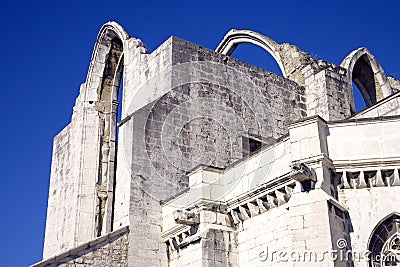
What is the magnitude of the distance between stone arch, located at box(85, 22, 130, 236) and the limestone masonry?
0.11ft

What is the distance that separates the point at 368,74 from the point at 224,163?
6941mm

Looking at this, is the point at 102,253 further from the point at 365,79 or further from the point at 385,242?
the point at 365,79

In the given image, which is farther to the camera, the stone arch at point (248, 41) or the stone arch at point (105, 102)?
the stone arch at point (248, 41)

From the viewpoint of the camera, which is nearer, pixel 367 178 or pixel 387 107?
pixel 367 178

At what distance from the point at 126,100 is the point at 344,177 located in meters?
7.46

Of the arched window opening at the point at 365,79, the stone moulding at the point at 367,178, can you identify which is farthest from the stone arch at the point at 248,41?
the stone moulding at the point at 367,178

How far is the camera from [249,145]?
15039 millimetres

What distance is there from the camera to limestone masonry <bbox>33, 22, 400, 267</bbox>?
9578 millimetres

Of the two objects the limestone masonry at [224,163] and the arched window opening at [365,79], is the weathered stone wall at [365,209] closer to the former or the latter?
the limestone masonry at [224,163]

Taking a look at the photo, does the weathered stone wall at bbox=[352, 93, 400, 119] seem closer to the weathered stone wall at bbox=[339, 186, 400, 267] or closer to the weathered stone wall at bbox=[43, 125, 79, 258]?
the weathered stone wall at bbox=[339, 186, 400, 267]

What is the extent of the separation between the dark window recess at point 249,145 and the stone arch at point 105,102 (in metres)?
3.88

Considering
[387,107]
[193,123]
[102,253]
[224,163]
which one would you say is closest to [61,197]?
[193,123]

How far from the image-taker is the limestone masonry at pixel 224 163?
31.4 feet

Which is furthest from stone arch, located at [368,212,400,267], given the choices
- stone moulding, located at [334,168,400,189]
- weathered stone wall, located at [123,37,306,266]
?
weathered stone wall, located at [123,37,306,266]
